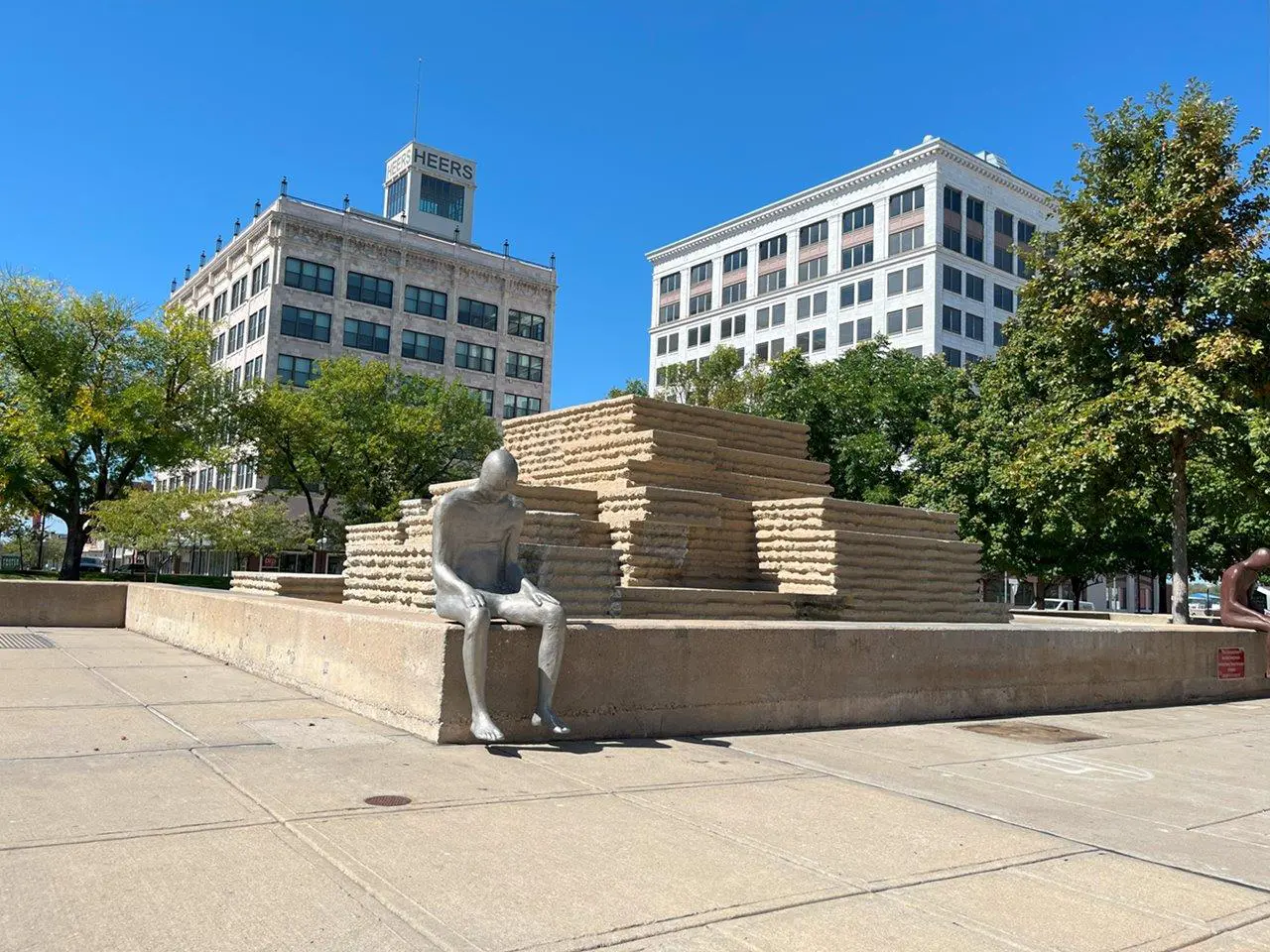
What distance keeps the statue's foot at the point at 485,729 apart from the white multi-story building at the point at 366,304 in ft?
158

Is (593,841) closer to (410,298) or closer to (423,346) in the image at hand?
(423,346)

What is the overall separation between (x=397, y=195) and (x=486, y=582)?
263 ft

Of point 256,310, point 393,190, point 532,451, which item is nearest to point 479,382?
point 256,310

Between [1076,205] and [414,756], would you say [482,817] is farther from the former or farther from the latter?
[1076,205]

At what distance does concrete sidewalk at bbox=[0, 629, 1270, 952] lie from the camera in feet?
12.5

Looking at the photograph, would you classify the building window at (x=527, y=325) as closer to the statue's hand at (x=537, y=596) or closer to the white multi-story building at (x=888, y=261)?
the white multi-story building at (x=888, y=261)

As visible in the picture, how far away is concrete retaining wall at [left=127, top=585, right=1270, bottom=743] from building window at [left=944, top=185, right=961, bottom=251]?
186 feet

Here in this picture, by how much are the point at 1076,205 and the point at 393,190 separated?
7376 cm

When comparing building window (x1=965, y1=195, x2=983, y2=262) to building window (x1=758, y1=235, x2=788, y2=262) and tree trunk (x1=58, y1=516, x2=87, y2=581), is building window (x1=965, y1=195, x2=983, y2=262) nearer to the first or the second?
building window (x1=758, y1=235, x2=788, y2=262)

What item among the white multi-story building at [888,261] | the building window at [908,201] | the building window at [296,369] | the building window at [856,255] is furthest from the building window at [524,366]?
the building window at [908,201]

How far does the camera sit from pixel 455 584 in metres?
7.41

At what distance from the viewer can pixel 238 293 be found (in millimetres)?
62938

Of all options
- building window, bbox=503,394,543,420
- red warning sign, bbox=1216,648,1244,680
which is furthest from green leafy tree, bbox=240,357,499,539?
red warning sign, bbox=1216,648,1244,680

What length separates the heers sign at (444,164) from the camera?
79.9m
